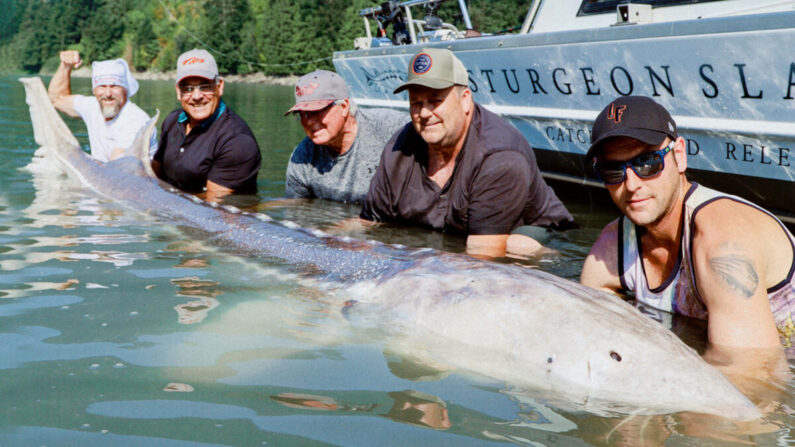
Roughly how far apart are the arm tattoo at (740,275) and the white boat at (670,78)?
8.28 feet

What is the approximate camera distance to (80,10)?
114 metres

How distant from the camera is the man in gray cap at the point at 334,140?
221 inches

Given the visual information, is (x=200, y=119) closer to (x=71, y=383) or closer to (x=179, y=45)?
(x=71, y=383)

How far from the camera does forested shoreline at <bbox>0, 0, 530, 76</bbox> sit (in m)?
68.6

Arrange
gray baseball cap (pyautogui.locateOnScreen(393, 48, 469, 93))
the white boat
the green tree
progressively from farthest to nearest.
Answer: the green tree
the white boat
gray baseball cap (pyautogui.locateOnScreen(393, 48, 469, 93))

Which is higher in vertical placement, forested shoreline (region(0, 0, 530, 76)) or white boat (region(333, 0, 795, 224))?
forested shoreline (region(0, 0, 530, 76))

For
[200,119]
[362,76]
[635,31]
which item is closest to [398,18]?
[362,76]

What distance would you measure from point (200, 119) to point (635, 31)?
148 inches

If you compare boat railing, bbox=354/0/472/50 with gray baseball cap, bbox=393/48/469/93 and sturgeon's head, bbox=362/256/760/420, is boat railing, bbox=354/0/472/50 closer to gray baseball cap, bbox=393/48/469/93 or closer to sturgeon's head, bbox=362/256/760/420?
gray baseball cap, bbox=393/48/469/93

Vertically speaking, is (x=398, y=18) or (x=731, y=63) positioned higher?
(x=398, y=18)

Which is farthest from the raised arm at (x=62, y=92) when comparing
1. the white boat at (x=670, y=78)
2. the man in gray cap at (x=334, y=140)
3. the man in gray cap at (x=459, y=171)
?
the man in gray cap at (x=459, y=171)

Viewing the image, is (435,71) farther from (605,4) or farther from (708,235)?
(605,4)

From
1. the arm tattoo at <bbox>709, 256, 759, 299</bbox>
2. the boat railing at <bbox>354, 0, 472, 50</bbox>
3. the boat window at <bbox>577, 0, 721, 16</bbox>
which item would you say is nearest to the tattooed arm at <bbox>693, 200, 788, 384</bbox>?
the arm tattoo at <bbox>709, 256, 759, 299</bbox>

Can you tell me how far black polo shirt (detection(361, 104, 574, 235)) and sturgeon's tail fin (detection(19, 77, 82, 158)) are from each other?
3.52 meters
